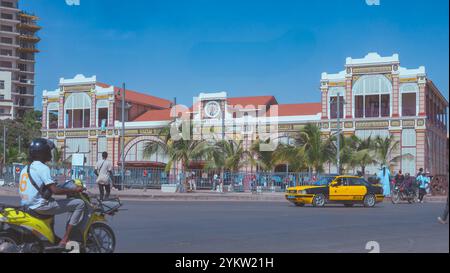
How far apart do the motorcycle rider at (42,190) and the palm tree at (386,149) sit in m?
36.4

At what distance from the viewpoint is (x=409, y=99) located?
47.9 metres

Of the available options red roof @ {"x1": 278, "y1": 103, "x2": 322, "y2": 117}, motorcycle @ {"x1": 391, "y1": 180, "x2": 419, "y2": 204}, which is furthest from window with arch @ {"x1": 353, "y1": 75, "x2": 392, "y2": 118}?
motorcycle @ {"x1": 391, "y1": 180, "x2": 419, "y2": 204}

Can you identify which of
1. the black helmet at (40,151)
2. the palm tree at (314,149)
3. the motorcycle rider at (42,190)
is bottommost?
the motorcycle rider at (42,190)

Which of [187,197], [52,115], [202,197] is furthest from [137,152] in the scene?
[187,197]

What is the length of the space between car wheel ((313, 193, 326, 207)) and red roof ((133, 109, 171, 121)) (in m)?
34.6

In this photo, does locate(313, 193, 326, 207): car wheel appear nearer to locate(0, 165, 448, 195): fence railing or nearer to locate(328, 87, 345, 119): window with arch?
locate(0, 165, 448, 195): fence railing

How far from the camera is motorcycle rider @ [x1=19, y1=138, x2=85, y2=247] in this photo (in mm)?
7043

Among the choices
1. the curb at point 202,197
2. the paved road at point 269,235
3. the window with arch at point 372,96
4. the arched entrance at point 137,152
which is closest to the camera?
the paved road at point 269,235

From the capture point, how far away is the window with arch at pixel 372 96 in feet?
151

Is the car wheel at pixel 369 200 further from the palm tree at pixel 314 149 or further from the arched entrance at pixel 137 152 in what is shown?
the arched entrance at pixel 137 152

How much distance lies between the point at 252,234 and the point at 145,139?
4342 cm

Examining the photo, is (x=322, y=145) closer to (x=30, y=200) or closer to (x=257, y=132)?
(x=257, y=132)

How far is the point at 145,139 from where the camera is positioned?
2103 inches

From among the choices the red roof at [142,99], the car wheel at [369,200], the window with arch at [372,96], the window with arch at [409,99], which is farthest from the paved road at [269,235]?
the red roof at [142,99]
